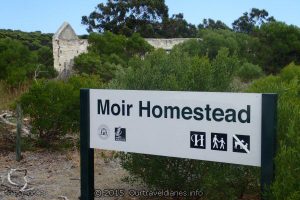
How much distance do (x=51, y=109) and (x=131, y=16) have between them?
1697 inches

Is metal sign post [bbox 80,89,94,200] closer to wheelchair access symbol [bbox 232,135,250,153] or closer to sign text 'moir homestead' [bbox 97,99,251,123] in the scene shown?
sign text 'moir homestead' [bbox 97,99,251,123]

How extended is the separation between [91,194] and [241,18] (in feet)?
192

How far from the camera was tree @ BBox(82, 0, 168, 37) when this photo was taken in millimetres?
49094

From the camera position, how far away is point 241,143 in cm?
380

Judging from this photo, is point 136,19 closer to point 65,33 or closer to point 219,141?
point 65,33

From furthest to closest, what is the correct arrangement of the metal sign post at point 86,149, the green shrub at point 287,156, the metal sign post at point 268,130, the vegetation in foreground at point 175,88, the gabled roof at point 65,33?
the gabled roof at point 65,33, the metal sign post at point 86,149, the vegetation in foreground at point 175,88, the metal sign post at point 268,130, the green shrub at point 287,156

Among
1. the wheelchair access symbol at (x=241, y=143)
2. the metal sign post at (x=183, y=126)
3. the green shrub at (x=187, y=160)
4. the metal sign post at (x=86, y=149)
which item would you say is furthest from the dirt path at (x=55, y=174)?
the wheelchair access symbol at (x=241, y=143)

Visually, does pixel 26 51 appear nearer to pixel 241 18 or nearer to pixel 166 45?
pixel 166 45

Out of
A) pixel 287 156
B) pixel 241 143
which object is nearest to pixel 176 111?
pixel 241 143

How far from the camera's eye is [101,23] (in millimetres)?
51000

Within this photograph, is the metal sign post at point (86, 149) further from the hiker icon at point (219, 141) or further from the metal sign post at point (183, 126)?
the hiker icon at point (219, 141)

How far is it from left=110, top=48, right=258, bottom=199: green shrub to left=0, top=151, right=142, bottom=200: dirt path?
78 cm

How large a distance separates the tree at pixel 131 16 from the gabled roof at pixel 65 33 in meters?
17.7

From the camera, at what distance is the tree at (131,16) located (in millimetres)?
49094
